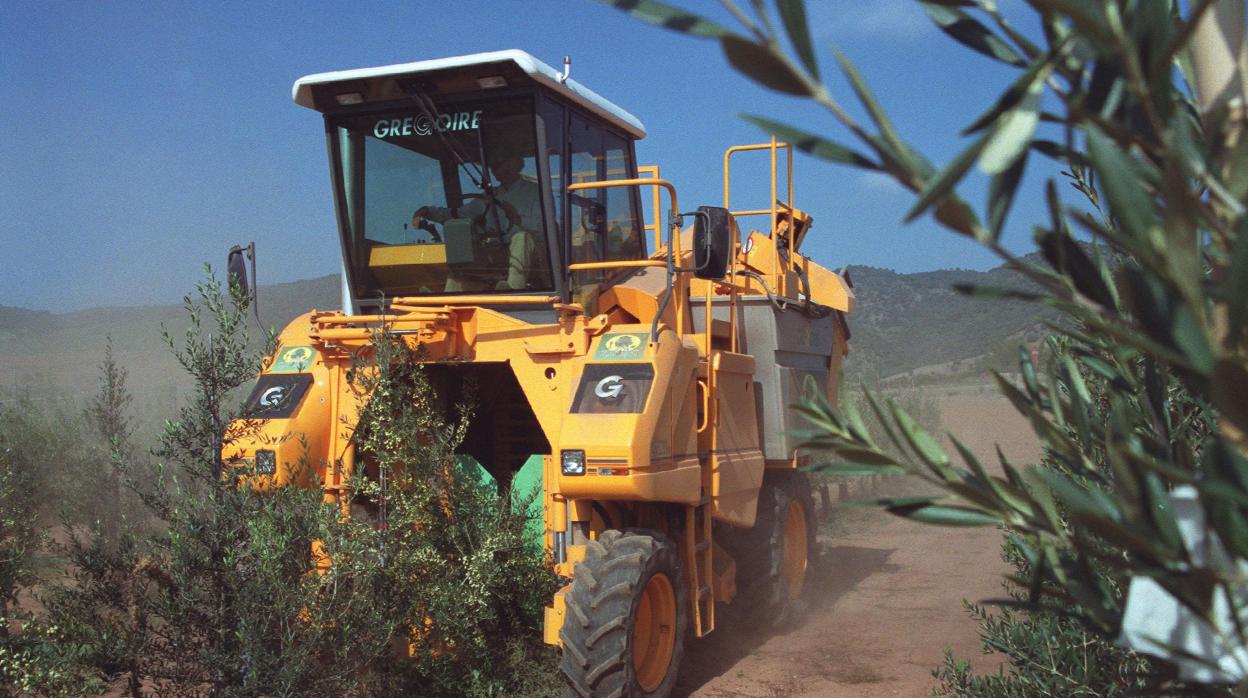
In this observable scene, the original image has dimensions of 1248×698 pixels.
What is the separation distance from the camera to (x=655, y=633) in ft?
21.1

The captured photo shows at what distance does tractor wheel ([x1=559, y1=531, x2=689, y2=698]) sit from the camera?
5711 mm

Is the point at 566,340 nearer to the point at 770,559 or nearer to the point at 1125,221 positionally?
the point at 770,559

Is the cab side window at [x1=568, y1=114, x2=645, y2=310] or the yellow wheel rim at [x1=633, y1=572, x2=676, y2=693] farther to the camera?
the cab side window at [x1=568, y1=114, x2=645, y2=310]

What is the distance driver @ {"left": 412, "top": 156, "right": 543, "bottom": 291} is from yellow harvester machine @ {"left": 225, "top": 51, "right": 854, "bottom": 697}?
0.5 inches

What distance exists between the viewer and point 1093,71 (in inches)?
56.4

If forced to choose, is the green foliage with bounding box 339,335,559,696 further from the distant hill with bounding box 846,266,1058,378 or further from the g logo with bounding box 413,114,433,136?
the distant hill with bounding box 846,266,1058,378

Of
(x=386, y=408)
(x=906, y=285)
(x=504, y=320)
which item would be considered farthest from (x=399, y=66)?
(x=906, y=285)

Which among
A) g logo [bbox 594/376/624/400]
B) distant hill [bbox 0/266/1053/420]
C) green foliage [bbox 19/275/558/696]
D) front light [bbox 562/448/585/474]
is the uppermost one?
distant hill [bbox 0/266/1053/420]

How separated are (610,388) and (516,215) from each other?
5.23ft

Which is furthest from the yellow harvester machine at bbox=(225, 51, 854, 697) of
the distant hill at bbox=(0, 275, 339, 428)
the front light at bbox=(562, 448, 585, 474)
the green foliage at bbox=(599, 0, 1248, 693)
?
the distant hill at bbox=(0, 275, 339, 428)

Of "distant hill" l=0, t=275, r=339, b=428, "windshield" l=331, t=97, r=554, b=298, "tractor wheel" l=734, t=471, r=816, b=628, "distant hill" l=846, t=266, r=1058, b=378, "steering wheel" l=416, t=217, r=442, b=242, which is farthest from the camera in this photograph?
"distant hill" l=846, t=266, r=1058, b=378

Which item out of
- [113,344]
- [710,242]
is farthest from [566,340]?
[113,344]

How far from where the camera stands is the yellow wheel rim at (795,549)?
9547mm

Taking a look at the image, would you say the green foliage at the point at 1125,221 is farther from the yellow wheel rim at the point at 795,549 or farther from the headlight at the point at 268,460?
the yellow wheel rim at the point at 795,549
